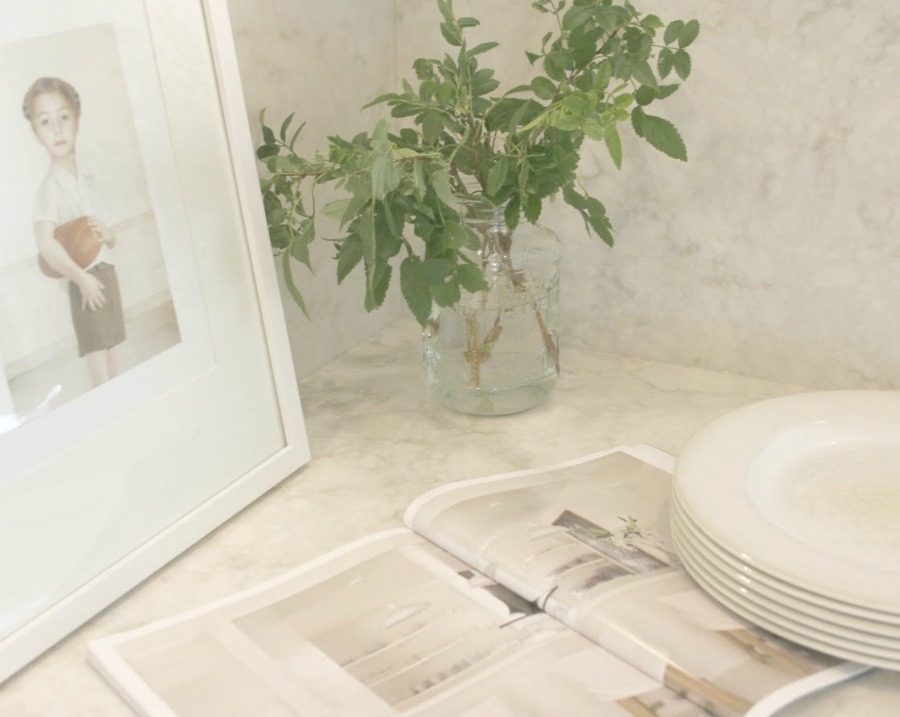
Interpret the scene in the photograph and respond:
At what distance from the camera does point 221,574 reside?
0.85 meters

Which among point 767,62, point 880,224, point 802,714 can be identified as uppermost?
point 767,62

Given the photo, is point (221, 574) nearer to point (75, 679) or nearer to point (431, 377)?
point (75, 679)

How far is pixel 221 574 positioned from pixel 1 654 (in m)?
0.18

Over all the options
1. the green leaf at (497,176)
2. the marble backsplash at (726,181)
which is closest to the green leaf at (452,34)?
the green leaf at (497,176)

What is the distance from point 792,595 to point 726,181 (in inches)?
20.4

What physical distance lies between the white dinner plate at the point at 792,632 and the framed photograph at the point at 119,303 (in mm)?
398

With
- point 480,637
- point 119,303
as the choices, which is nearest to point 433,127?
point 119,303

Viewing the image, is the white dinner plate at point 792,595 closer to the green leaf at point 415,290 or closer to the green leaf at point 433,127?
the green leaf at point 415,290

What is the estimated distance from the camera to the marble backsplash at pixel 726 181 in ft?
3.30

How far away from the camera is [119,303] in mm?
787

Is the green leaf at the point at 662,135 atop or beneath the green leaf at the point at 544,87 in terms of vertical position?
beneath

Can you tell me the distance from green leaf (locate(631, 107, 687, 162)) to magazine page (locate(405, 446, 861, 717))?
0.89 ft

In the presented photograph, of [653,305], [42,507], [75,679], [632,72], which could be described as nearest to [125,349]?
[42,507]

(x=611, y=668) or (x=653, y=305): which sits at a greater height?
(x=653, y=305)
